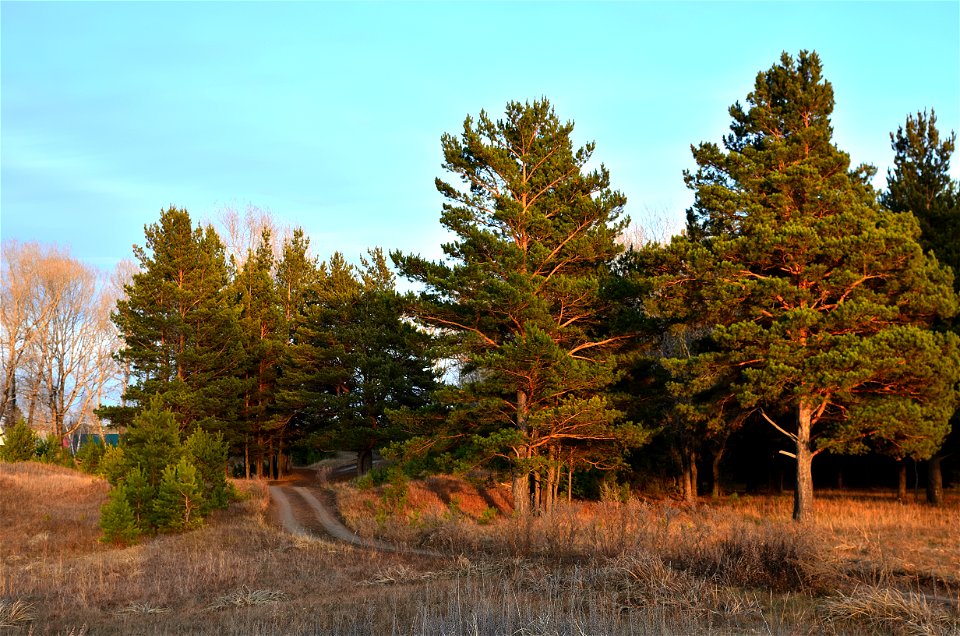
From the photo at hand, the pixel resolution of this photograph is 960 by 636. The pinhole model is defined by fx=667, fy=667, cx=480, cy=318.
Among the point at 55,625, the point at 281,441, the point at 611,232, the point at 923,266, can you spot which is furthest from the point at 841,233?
the point at 281,441

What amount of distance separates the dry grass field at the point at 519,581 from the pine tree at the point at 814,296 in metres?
3.41

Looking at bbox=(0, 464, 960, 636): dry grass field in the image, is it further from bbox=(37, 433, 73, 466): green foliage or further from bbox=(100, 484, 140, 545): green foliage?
bbox=(37, 433, 73, 466): green foliage

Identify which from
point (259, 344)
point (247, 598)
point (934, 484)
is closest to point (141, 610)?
point (247, 598)

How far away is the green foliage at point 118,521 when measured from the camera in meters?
19.0

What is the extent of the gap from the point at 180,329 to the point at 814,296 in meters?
32.0

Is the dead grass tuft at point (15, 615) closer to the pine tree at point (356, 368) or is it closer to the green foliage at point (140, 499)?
the green foliage at point (140, 499)

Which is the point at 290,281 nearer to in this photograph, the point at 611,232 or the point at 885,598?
the point at 611,232

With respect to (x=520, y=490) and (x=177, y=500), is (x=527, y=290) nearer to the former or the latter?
(x=520, y=490)

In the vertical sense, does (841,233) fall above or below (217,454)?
above

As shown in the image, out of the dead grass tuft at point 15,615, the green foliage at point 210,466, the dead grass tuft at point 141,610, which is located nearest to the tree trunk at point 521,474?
the green foliage at point 210,466

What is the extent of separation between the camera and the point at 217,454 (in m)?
25.4

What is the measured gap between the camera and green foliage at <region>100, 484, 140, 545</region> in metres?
19.0

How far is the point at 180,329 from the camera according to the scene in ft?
123

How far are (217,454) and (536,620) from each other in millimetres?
20460
